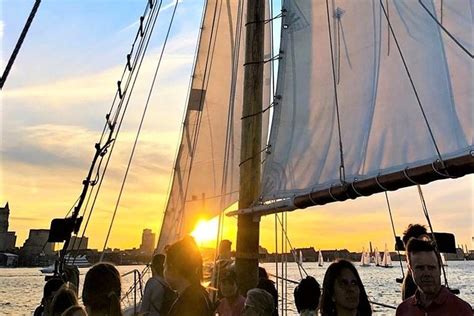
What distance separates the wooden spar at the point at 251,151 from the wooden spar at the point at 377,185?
23cm

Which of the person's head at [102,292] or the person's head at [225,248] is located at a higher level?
the person's head at [225,248]

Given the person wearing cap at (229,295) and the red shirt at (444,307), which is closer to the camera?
the red shirt at (444,307)

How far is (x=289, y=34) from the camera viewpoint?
237 inches

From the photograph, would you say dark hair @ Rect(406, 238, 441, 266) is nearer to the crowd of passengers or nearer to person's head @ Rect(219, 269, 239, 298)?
the crowd of passengers

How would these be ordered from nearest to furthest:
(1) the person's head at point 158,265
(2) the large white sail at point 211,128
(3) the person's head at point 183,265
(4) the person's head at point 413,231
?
(3) the person's head at point 183,265, (4) the person's head at point 413,231, (1) the person's head at point 158,265, (2) the large white sail at point 211,128

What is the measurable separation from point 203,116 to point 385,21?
11.5 ft

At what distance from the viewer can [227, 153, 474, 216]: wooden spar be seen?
11.9 feet

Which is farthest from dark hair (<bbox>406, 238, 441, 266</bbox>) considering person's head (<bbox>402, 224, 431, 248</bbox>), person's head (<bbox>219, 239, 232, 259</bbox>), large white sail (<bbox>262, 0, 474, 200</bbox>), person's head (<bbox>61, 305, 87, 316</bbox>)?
person's head (<bbox>219, 239, 232, 259</bbox>)

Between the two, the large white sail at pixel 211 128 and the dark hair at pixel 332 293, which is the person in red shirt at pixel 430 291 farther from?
the large white sail at pixel 211 128

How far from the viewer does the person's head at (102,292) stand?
2732 millimetres

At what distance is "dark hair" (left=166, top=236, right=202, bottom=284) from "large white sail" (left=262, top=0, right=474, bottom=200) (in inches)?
73.3

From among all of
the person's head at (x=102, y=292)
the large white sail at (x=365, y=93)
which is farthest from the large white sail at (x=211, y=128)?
the person's head at (x=102, y=292)

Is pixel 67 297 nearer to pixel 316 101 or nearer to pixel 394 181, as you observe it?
pixel 394 181

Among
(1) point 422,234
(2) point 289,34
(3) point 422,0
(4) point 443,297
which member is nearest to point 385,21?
(3) point 422,0
